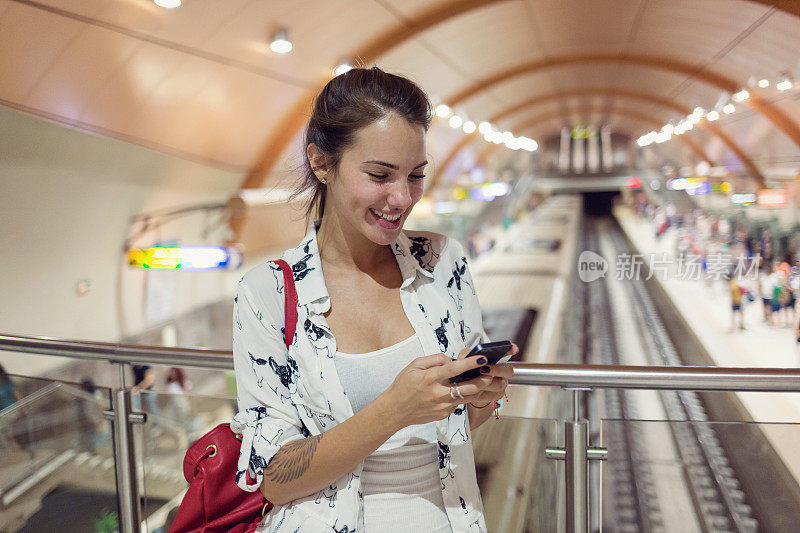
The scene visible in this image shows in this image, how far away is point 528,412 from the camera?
762 centimetres

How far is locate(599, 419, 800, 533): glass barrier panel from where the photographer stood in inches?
78.1

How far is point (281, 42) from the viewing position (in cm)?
739

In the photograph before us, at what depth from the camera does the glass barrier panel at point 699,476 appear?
1.98 meters

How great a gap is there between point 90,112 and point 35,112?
1225mm

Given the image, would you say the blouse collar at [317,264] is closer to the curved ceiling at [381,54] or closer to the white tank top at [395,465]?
the white tank top at [395,465]

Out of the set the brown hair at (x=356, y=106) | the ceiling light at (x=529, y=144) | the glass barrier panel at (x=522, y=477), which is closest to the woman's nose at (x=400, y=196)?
the brown hair at (x=356, y=106)

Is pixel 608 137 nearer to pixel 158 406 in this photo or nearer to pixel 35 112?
pixel 158 406

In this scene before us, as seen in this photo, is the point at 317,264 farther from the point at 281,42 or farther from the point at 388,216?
the point at 281,42

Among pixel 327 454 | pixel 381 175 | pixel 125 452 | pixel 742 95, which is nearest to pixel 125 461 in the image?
pixel 125 452

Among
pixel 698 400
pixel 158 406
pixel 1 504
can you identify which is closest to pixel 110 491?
pixel 158 406

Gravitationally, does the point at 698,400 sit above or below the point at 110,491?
below

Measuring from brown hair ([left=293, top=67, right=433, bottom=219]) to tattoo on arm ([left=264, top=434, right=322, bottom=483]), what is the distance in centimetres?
62

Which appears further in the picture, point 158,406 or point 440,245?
point 158,406

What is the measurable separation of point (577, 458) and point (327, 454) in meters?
1.13
